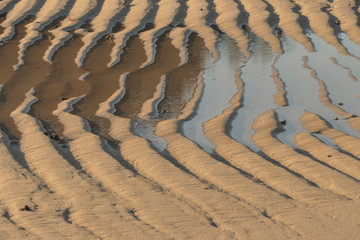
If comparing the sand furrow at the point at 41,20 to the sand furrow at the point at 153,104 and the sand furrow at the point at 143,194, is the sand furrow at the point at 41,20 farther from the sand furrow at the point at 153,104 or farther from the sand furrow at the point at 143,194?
the sand furrow at the point at 143,194

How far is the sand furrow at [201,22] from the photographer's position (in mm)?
10983

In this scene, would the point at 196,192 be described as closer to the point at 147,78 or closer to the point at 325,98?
the point at 325,98

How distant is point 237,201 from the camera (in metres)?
4.81

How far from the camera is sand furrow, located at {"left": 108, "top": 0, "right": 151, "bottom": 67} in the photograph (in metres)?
10.2

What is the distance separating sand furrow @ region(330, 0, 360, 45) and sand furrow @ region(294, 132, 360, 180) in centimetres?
519

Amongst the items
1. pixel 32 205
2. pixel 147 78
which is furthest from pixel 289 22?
pixel 32 205

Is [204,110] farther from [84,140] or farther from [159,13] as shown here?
[159,13]

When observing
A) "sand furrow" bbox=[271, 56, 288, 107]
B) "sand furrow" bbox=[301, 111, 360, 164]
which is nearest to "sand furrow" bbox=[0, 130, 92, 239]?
"sand furrow" bbox=[301, 111, 360, 164]

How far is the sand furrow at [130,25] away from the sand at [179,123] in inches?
1.6

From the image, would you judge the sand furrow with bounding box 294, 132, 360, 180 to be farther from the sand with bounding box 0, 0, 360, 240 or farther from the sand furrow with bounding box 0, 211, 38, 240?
the sand furrow with bounding box 0, 211, 38, 240

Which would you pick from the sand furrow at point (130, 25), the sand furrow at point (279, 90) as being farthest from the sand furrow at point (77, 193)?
the sand furrow at point (130, 25)

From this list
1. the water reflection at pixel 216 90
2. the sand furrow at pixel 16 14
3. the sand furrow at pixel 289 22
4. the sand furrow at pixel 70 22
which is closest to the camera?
the water reflection at pixel 216 90

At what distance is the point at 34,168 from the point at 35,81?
339 cm

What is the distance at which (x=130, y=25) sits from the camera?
39.6ft
